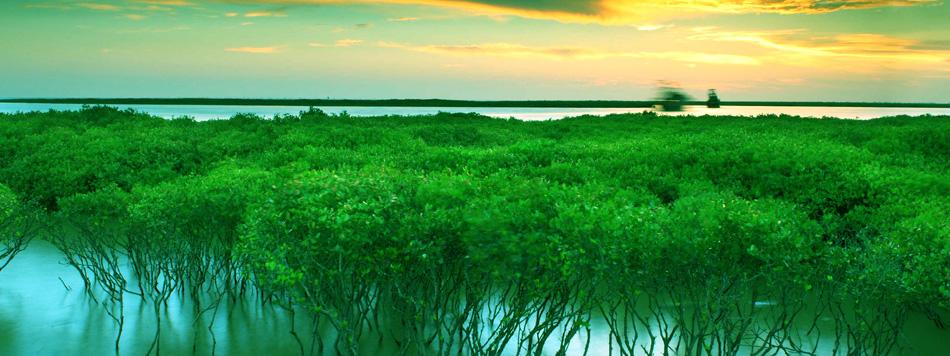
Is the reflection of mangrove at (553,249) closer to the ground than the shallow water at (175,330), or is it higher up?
higher up

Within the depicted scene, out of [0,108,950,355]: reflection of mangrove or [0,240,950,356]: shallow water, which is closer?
[0,108,950,355]: reflection of mangrove

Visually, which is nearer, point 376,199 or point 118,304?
point 376,199

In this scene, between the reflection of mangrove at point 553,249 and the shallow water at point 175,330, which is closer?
the reflection of mangrove at point 553,249

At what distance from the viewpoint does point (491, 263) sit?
11336 millimetres

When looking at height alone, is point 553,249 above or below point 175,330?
above

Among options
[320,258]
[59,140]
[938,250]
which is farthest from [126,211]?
[59,140]

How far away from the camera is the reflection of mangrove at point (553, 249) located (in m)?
11.3

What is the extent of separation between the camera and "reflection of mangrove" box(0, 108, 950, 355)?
11.3 metres

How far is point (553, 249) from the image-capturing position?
1158cm

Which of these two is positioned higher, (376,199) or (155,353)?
(376,199)

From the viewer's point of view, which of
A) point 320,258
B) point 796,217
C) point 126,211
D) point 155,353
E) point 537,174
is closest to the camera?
point 320,258

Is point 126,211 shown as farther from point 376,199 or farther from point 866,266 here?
point 866,266

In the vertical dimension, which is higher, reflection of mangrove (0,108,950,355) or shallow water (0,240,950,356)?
reflection of mangrove (0,108,950,355)

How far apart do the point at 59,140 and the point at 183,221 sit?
25079 millimetres
